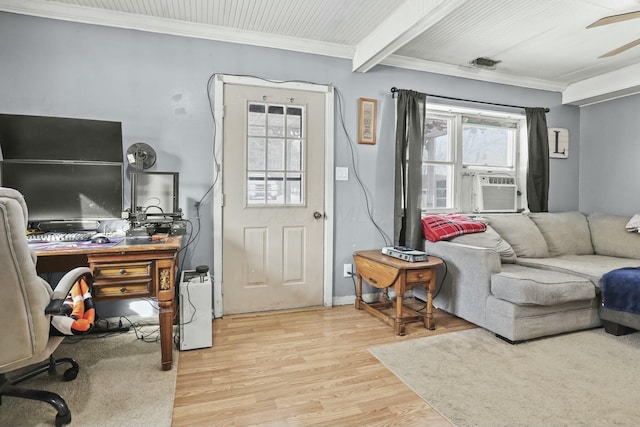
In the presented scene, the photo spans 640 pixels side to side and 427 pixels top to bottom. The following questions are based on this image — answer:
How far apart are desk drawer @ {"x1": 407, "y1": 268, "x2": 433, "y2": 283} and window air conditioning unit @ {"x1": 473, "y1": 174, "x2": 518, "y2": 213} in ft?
5.19

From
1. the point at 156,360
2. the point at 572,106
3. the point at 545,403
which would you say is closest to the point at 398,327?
the point at 545,403

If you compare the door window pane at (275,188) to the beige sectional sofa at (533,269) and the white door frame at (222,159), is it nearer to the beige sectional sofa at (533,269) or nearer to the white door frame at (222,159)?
the white door frame at (222,159)

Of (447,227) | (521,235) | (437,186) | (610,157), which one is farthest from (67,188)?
(610,157)

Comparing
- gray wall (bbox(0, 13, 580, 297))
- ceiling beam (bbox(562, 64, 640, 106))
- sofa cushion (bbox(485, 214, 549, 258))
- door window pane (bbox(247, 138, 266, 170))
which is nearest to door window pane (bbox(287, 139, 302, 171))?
door window pane (bbox(247, 138, 266, 170))

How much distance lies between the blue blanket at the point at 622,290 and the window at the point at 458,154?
1500mm

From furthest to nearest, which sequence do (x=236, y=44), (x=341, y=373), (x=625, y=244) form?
(x=625, y=244)
(x=236, y=44)
(x=341, y=373)

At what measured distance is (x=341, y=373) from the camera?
2.09m

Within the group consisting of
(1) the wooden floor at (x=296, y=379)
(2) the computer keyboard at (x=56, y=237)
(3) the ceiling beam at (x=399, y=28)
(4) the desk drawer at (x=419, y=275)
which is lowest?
(1) the wooden floor at (x=296, y=379)

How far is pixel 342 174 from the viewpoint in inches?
133

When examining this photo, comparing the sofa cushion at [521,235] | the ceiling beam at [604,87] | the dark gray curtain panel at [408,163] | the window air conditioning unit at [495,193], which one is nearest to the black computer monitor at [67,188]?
the dark gray curtain panel at [408,163]

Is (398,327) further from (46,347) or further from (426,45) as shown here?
(426,45)

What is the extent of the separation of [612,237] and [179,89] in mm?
4488

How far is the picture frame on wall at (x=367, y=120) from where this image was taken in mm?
3414

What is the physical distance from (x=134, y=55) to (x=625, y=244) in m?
4.89
